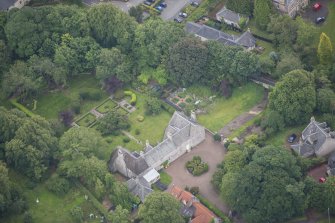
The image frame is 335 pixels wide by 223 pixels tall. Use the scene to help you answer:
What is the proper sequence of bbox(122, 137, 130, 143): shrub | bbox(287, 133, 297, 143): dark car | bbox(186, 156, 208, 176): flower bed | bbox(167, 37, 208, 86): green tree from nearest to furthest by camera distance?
1. bbox(186, 156, 208, 176): flower bed
2. bbox(287, 133, 297, 143): dark car
3. bbox(122, 137, 130, 143): shrub
4. bbox(167, 37, 208, 86): green tree

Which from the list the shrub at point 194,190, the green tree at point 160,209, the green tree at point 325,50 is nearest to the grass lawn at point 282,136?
the green tree at point 325,50

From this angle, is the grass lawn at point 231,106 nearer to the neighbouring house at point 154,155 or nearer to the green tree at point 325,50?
the neighbouring house at point 154,155

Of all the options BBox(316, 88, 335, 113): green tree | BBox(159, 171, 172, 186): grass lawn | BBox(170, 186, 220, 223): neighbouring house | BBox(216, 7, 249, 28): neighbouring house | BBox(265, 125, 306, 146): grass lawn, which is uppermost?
BBox(316, 88, 335, 113): green tree

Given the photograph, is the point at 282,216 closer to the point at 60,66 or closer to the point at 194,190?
the point at 194,190

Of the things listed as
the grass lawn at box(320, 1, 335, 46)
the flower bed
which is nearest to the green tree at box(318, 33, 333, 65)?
the grass lawn at box(320, 1, 335, 46)

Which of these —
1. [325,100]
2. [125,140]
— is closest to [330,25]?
[325,100]

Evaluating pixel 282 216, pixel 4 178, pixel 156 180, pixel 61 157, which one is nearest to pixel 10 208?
pixel 4 178

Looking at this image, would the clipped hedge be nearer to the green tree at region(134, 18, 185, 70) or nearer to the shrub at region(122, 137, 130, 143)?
the green tree at region(134, 18, 185, 70)
